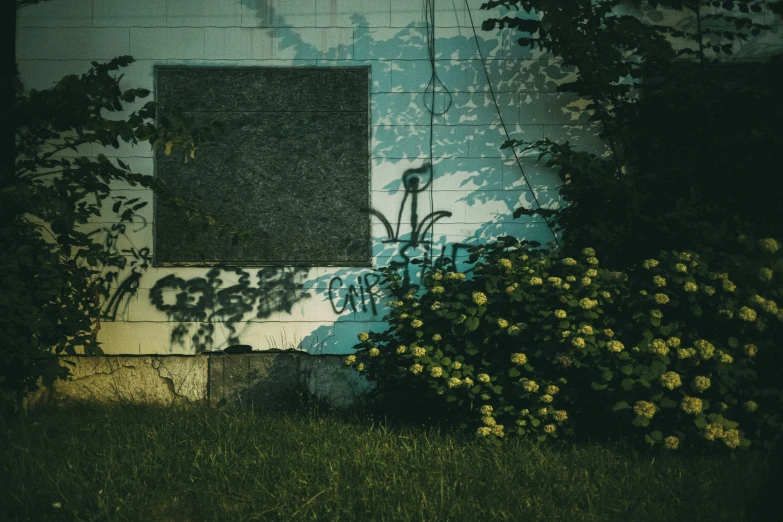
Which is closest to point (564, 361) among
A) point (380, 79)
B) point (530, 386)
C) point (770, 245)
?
point (530, 386)

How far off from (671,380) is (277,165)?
3.15 meters

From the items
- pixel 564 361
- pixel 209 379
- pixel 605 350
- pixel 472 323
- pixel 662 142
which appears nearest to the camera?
pixel 564 361

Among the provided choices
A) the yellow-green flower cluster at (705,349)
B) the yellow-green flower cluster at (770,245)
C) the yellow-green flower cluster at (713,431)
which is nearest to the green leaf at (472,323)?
the yellow-green flower cluster at (705,349)

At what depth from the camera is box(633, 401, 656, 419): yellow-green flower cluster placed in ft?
11.2

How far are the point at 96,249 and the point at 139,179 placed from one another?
684 millimetres

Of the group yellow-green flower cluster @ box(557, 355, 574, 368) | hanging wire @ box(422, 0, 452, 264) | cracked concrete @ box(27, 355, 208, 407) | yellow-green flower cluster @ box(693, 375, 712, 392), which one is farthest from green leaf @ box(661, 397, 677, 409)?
cracked concrete @ box(27, 355, 208, 407)

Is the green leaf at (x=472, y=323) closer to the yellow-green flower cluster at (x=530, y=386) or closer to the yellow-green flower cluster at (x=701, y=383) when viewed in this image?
the yellow-green flower cluster at (x=530, y=386)

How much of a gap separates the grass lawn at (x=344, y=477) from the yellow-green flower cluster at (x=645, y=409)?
285mm

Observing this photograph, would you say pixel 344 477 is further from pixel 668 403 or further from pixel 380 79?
pixel 380 79

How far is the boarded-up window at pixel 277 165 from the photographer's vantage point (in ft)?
16.8

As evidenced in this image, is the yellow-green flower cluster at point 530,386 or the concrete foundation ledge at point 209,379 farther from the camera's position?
the concrete foundation ledge at point 209,379

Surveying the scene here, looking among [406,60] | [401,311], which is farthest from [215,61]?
[401,311]

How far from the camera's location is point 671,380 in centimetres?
341

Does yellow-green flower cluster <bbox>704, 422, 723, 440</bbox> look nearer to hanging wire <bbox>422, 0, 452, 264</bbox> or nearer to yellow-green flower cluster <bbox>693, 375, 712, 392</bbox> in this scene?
yellow-green flower cluster <bbox>693, 375, 712, 392</bbox>
